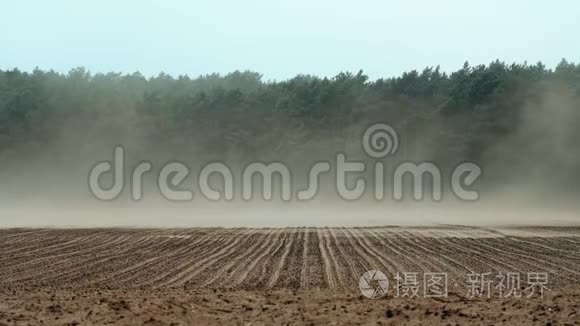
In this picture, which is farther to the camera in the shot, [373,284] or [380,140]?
[380,140]

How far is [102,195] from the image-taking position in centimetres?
6081

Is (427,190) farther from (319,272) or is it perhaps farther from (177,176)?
(319,272)

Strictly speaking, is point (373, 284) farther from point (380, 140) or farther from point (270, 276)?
point (380, 140)

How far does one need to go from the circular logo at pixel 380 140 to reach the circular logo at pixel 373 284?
48.6m

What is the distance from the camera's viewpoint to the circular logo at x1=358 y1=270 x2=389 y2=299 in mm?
11311

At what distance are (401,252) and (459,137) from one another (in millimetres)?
42830

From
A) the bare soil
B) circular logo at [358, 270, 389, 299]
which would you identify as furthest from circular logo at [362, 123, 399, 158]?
circular logo at [358, 270, 389, 299]

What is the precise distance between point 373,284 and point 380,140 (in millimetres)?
56346

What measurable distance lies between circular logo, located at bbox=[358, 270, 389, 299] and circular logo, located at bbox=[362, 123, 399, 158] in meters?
48.6

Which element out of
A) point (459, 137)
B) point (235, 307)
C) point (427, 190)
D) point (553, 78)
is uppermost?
point (553, 78)

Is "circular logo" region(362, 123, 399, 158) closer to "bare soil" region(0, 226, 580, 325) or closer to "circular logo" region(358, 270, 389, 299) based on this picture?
"bare soil" region(0, 226, 580, 325)

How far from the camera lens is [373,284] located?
12570 millimetres

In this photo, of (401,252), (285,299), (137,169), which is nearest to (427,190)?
(137,169)

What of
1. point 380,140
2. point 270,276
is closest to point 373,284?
point 270,276
